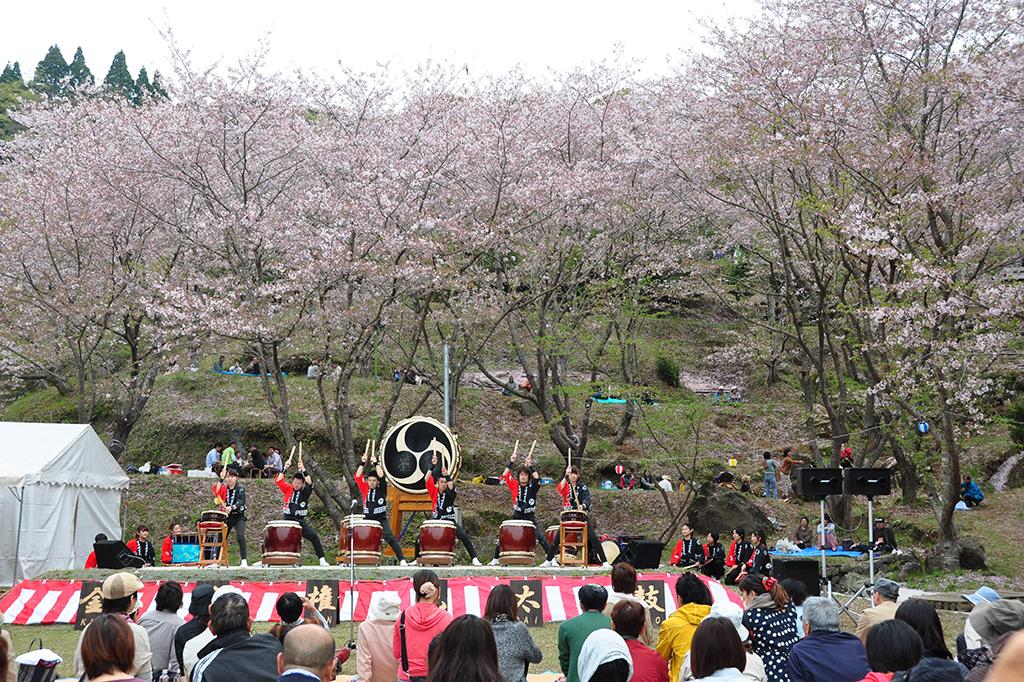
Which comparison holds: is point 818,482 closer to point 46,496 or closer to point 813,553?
point 813,553

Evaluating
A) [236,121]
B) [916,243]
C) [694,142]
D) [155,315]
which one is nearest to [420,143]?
[236,121]

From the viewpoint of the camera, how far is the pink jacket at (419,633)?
589 centimetres

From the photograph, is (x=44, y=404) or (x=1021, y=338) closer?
(x=1021, y=338)

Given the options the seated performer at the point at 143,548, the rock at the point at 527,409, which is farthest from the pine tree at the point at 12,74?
the seated performer at the point at 143,548

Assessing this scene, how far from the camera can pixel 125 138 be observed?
21.1m

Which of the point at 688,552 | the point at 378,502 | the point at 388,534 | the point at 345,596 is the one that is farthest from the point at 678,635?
the point at 388,534

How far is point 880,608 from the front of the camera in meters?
6.02

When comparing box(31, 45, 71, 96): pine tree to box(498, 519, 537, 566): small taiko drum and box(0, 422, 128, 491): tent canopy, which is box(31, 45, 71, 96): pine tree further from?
box(498, 519, 537, 566): small taiko drum

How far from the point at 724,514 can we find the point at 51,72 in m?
45.9

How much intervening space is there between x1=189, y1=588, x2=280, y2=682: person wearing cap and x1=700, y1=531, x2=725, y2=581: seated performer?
37.0ft

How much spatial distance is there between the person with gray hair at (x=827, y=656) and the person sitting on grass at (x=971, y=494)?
59.6 feet

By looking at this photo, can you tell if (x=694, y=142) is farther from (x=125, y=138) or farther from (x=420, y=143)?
(x=125, y=138)

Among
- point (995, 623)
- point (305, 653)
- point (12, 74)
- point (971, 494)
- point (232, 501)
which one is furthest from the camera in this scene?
point (12, 74)

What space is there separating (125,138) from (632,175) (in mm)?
11073
